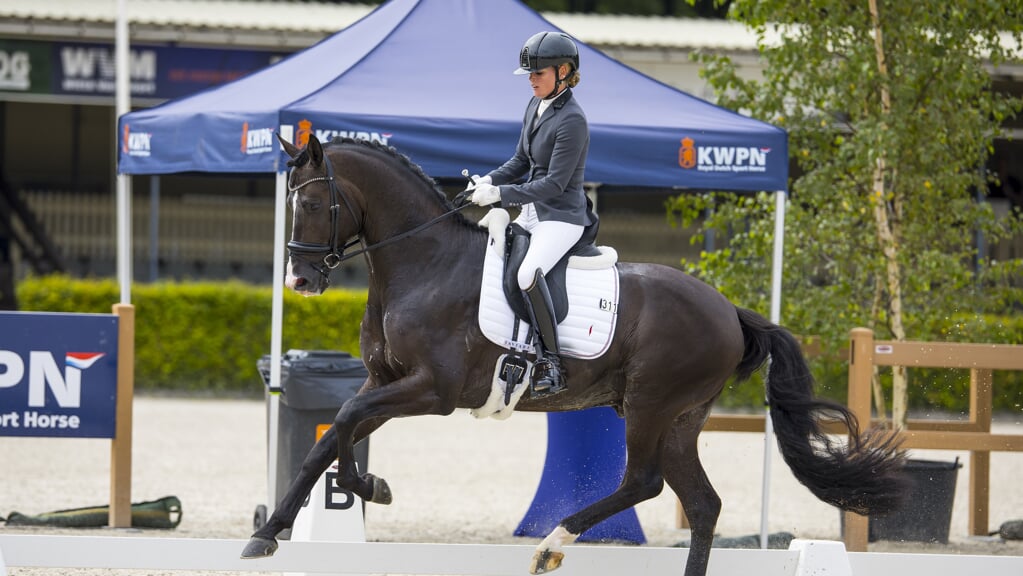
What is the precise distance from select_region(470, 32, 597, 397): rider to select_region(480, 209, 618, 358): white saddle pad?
0.26 ft

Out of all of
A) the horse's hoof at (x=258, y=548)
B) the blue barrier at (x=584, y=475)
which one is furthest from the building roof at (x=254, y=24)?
the horse's hoof at (x=258, y=548)

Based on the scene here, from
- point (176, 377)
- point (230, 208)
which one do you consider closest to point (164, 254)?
point (230, 208)

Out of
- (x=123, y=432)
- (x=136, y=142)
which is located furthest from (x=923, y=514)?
(x=136, y=142)

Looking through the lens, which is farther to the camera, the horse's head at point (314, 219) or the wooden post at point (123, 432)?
the wooden post at point (123, 432)

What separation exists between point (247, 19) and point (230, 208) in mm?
3000

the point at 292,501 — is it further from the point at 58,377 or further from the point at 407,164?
the point at 58,377

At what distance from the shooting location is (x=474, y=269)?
5.28 meters

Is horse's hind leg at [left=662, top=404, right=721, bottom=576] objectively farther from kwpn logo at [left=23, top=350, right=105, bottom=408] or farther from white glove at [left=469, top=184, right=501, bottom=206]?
kwpn logo at [left=23, top=350, right=105, bottom=408]

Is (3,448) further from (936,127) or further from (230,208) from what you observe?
(936,127)

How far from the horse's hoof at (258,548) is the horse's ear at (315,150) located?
1.54 metres

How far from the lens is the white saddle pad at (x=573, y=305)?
518cm

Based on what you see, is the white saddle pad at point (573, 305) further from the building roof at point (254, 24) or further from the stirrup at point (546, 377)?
the building roof at point (254, 24)

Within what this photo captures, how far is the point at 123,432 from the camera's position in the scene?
751 cm

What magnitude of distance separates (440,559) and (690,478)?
121 centimetres
